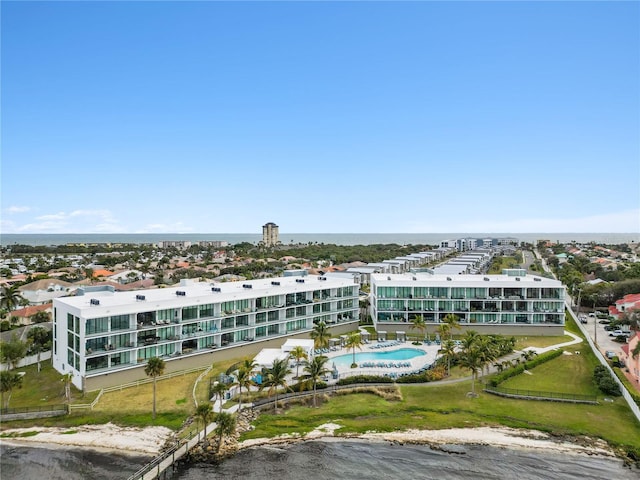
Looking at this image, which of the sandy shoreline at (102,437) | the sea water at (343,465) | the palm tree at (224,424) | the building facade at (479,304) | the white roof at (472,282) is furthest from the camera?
the white roof at (472,282)

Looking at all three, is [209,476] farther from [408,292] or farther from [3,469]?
[408,292]

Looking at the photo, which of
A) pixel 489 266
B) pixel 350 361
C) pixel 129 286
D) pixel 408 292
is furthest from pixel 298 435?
pixel 489 266

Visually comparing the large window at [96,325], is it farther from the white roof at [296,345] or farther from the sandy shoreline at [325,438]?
the white roof at [296,345]

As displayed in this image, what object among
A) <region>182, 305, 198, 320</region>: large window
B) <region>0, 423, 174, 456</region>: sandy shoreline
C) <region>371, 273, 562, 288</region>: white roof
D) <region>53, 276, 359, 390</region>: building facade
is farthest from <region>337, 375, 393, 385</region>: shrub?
<region>371, 273, 562, 288</region>: white roof

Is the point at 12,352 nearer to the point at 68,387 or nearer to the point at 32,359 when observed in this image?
the point at 32,359

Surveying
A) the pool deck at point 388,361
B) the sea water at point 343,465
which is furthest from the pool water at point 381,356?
the sea water at point 343,465

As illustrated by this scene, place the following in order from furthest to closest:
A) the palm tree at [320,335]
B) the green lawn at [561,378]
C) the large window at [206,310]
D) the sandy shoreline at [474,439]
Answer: the large window at [206,310] → the palm tree at [320,335] → the green lawn at [561,378] → the sandy shoreline at [474,439]

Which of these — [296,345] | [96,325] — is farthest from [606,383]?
[96,325]
